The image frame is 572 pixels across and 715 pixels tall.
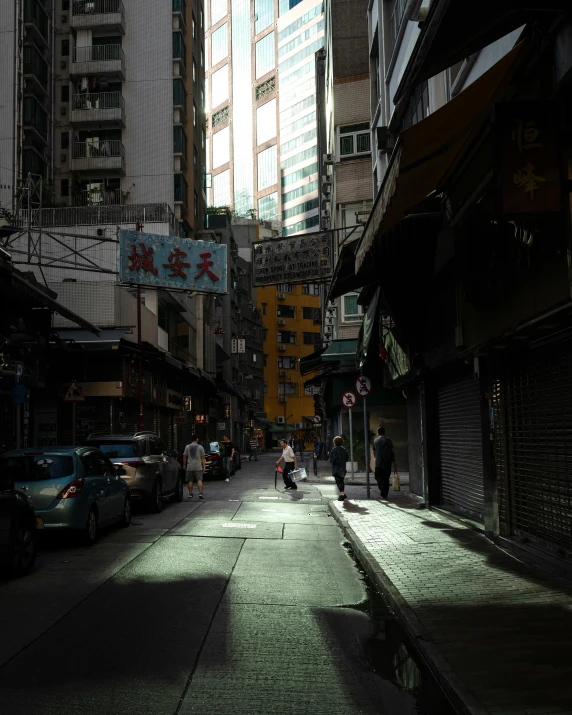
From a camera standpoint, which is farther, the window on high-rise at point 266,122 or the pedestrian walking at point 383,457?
the window on high-rise at point 266,122

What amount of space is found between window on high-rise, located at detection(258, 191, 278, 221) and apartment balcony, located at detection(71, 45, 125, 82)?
80.5 meters

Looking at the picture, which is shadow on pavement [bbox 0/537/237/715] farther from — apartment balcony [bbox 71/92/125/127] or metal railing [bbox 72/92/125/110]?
metal railing [bbox 72/92/125/110]

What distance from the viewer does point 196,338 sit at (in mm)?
54406

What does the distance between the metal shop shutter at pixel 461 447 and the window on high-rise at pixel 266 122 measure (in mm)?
119680

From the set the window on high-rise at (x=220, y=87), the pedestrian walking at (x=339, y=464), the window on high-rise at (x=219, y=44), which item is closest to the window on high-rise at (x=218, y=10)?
the window on high-rise at (x=219, y=44)

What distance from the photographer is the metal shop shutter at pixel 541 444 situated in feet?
31.3

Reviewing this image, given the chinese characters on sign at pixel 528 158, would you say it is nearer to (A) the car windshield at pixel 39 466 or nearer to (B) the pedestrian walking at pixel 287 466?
(A) the car windshield at pixel 39 466

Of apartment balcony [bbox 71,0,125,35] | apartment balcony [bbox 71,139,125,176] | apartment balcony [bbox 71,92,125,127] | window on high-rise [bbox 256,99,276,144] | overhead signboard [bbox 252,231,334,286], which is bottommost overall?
overhead signboard [bbox 252,231,334,286]

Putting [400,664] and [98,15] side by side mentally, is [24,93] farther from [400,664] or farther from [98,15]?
[400,664]

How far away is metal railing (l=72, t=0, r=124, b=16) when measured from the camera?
47656 millimetres

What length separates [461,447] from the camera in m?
15.3

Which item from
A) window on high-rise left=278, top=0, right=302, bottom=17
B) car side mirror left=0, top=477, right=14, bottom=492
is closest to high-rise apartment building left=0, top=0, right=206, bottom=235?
car side mirror left=0, top=477, right=14, bottom=492

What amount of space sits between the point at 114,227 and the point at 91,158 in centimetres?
682

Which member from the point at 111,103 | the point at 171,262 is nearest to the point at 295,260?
the point at 171,262
